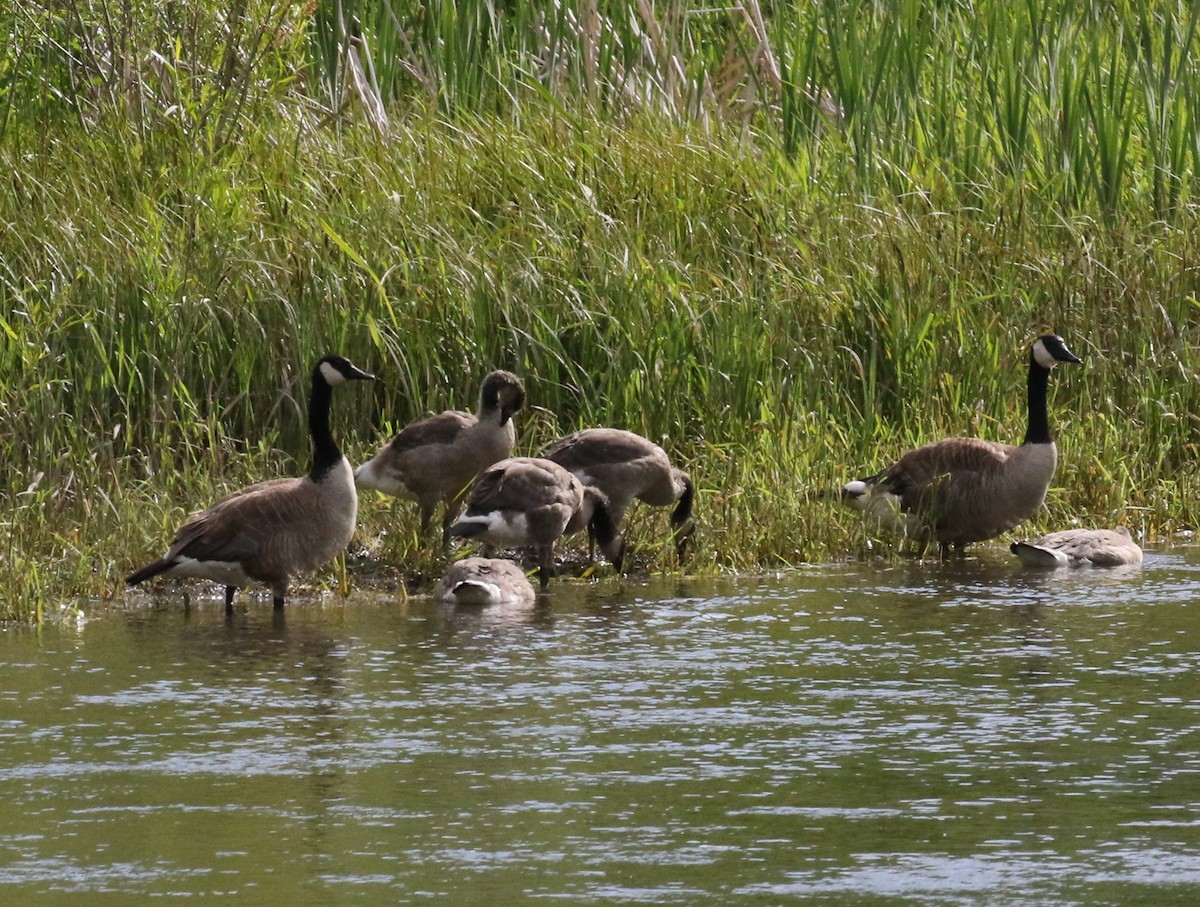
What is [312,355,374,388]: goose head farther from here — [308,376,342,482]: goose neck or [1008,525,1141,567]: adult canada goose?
[1008,525,1141,567]: adult canada goose

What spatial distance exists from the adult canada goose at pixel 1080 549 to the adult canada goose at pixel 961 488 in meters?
0.30

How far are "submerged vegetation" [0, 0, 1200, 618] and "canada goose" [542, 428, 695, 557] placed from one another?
200mm

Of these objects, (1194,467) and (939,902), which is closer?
(939,902)

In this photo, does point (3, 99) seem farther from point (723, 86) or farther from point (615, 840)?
point (615, 840)

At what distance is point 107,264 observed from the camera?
1095 cm

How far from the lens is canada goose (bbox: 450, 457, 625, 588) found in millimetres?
9297

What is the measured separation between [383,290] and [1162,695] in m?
5.22

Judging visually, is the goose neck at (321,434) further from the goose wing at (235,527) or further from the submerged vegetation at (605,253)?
the submerged vegetation at (605,253)

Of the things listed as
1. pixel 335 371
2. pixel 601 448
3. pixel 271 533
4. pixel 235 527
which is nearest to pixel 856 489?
pixel 601 448

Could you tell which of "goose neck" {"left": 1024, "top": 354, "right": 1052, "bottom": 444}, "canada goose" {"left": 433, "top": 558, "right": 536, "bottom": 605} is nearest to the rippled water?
"canada goose" {"left": 433, "top": 558, "right": 536, "bottom": 605}

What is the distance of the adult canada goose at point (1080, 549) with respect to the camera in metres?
9.80

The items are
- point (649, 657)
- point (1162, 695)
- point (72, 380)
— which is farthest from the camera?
point (72, 380)

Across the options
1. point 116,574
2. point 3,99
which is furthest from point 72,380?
point 3,99

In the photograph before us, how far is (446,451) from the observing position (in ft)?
32.4
